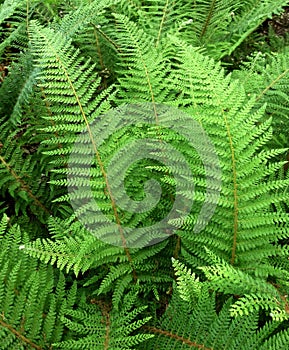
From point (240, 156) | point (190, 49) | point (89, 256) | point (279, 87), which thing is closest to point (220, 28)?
point (279, 87)

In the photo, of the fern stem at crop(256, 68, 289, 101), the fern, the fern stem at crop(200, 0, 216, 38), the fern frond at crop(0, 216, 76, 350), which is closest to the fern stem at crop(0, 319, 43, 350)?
the fern frond at crop(0, 216, 76, 350)

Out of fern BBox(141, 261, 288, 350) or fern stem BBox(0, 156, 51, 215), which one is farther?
fern stem BBox(0, 156, 51, 215)

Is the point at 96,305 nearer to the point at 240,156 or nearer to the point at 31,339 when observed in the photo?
the point at 31,339

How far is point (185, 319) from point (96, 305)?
304 mm

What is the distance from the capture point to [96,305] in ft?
4.85

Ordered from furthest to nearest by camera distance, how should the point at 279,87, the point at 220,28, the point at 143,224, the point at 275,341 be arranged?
the point at 220,28 < the point at 279,87 < the point at 143,224 < the point at 275,341

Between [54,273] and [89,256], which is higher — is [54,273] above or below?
below

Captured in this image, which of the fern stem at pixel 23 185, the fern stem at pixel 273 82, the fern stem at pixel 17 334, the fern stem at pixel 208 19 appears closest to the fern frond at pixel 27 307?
the fern stem at pixel 17 334

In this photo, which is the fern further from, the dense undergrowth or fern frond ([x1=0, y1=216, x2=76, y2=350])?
fern frond ([x1=0, y1=216, x2=76, y2=350])

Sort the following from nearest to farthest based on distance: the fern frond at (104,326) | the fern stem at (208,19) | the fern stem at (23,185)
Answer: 1. the fern frond at (104,326)
2. the fern stem at (23,185)
3. the fern stem at (208,19)

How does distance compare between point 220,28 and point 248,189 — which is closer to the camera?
point 248,189

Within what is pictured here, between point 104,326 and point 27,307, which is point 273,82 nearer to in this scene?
point 104,326

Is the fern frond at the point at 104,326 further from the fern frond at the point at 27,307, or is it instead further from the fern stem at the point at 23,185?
the fern stem at the point at 23,185

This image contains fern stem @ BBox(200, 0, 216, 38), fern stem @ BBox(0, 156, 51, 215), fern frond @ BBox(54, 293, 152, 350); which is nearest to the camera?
fern frond @ BBox(54, 293, 152, 350)
